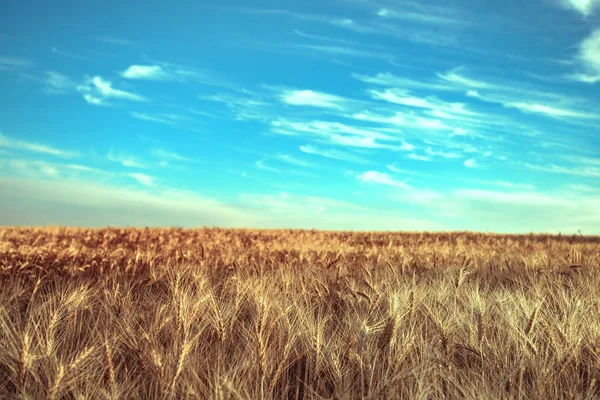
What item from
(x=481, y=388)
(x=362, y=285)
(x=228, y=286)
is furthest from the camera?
(x=228, y=286)

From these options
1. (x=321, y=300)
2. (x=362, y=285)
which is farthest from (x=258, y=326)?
(x=362, y=285)

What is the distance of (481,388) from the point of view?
202 centimetres

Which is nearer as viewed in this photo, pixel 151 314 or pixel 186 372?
pixel 186 372

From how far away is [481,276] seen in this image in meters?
5.58

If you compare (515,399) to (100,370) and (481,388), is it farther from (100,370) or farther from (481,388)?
(100,370)

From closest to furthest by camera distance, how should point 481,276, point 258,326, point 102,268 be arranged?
point 258,326
point 102,268
point 481,276

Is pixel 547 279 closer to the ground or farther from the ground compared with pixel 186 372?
farther from the ground

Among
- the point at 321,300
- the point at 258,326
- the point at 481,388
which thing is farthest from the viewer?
the point at 321,300

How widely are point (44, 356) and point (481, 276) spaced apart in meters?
4.69

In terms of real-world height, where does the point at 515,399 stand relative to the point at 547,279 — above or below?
below

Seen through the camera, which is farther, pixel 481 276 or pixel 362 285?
pixel 481 276

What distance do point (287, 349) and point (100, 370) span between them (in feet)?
2.82

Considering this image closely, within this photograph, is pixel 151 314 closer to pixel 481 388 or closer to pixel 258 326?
pixel 258 326

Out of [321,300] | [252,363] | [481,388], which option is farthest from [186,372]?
[321,300]
